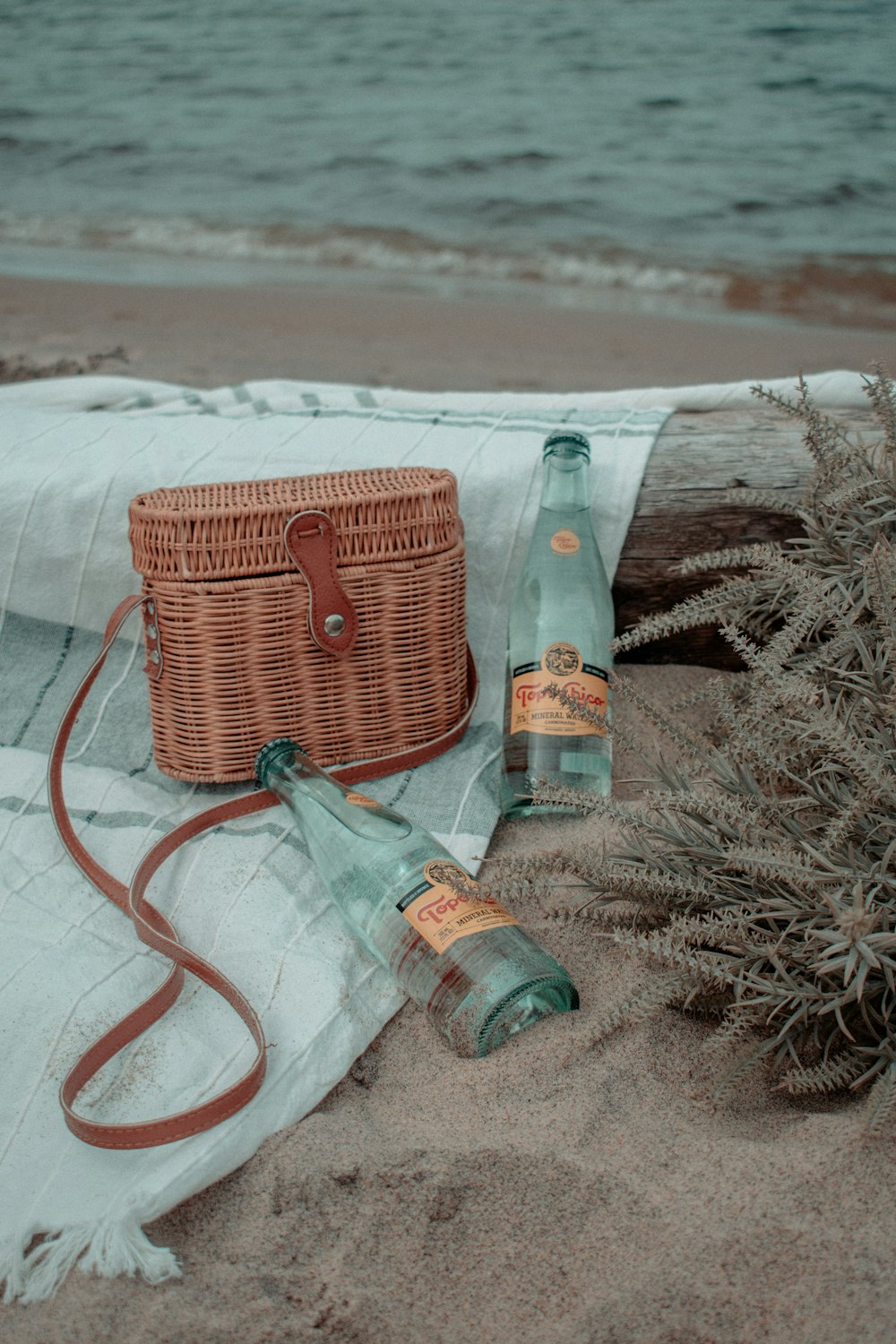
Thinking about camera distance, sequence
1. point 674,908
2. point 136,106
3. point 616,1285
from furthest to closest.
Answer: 1. point 136,106
2. point 674,908
3. point 616,1285

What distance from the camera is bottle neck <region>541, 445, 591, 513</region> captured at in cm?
164

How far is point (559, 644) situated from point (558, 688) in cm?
9

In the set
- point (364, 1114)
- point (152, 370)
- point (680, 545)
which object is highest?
point (680, 545)

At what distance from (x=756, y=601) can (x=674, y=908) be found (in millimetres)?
643

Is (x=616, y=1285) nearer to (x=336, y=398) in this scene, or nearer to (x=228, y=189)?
A: (x=336, y=398)

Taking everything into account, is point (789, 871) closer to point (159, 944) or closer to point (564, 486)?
point (159, 944)

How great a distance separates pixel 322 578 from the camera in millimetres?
1479

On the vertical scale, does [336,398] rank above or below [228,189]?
above

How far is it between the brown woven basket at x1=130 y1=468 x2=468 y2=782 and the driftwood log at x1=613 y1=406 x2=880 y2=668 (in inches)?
13.7

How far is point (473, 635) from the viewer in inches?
72.6

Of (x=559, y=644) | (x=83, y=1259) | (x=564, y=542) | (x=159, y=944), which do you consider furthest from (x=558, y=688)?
(x=83, y=1259)

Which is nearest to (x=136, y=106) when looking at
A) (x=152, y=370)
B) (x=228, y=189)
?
(x=228, y=189)

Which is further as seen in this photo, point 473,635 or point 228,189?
point 228,189

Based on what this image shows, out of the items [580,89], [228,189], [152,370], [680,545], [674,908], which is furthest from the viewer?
[580,89]
